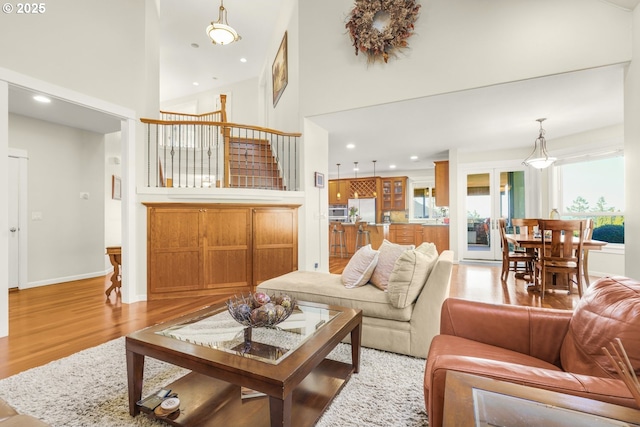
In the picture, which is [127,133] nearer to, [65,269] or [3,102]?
[3,102]

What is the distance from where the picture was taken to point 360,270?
2701mm

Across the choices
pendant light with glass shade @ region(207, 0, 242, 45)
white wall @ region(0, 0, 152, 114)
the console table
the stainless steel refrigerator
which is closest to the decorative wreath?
pendant light with glass shade @ region(207, 0, 242, 45)

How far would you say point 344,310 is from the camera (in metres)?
2.12

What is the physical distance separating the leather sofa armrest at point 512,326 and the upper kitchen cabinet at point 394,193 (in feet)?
27.5

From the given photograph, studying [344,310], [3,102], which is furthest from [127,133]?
[344,310]

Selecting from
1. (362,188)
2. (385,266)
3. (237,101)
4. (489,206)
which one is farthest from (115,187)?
(489,206)

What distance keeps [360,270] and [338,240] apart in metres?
5.60

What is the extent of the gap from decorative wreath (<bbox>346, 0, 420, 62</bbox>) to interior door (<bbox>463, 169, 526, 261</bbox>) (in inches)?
172

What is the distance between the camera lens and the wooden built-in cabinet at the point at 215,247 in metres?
4.01

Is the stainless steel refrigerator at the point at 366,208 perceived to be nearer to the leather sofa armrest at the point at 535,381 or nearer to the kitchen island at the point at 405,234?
the kitchen island at the point at 405,234

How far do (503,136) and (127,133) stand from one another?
6.44 m

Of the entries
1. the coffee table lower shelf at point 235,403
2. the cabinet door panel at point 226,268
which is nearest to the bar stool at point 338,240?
the cabinet door panel at point 226,268

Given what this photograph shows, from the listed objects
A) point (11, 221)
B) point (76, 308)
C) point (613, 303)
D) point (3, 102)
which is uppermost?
point (3, 102)

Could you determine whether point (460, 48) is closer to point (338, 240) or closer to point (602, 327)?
point (602, 327)
